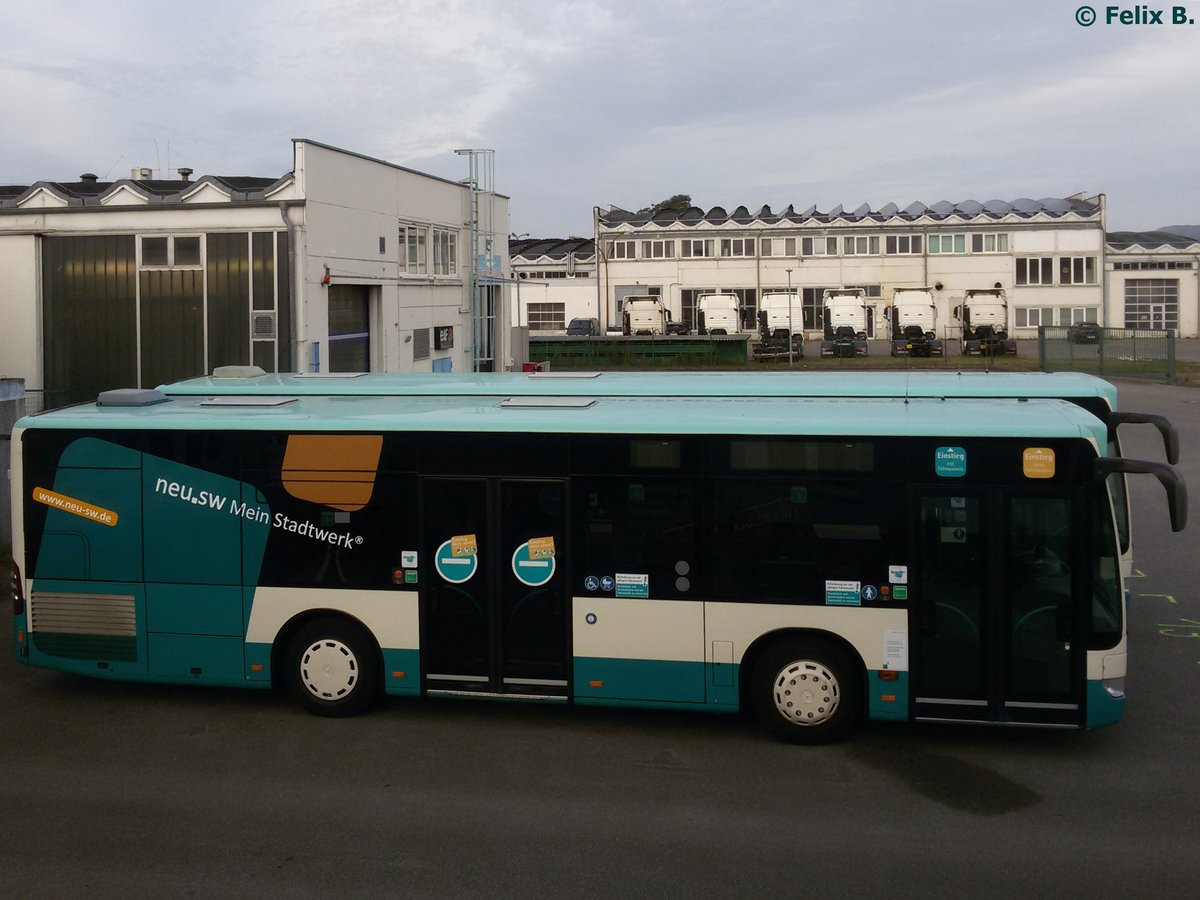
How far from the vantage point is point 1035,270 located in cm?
7688

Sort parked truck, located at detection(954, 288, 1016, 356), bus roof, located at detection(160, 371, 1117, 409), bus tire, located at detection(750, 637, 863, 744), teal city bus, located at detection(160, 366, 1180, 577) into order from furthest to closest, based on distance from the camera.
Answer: parked truck, located at detection(954, 288, 1016, 356) → bus roof, located at detection(160, 371, 1117, 409) → teal city bus, located at detection(160, 366, 1180, 577) → bus tire, located at detection(750, 637, 863, 744)

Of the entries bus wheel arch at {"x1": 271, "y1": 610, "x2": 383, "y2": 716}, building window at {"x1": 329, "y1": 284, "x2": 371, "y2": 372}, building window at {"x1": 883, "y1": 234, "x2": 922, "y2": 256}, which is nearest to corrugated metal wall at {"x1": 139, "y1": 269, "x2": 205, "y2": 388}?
building window at {"x1": 329, "y1": 284, "x2": 371, "y2": 372}

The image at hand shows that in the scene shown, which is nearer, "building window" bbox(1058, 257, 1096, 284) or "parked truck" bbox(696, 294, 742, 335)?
"parked truck" bbox(696, 294, 742, 335)

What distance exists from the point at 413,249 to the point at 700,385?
19.9m

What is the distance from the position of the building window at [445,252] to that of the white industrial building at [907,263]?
4195 cm

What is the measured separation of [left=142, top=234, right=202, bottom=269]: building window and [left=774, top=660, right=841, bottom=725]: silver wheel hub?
60.9ft

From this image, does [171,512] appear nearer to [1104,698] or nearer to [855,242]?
[1104,698]

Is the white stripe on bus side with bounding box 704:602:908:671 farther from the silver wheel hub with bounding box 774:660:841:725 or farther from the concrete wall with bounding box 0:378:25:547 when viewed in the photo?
the concrete wall with bounding box 0:378:25:547

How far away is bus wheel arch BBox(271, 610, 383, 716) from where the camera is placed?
9.55m

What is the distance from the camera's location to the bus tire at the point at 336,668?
955cm

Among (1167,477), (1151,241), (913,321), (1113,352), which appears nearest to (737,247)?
(913,321)

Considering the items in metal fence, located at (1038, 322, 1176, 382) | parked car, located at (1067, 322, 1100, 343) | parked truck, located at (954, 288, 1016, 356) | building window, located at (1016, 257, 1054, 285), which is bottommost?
metal fence, located at (1038, 322, 1176, 382)

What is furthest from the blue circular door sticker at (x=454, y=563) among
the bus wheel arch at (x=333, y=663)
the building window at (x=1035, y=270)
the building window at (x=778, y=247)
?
the building window at (x=1035, y=270)

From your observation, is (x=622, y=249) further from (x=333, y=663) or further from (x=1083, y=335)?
(x=333, y=663)
